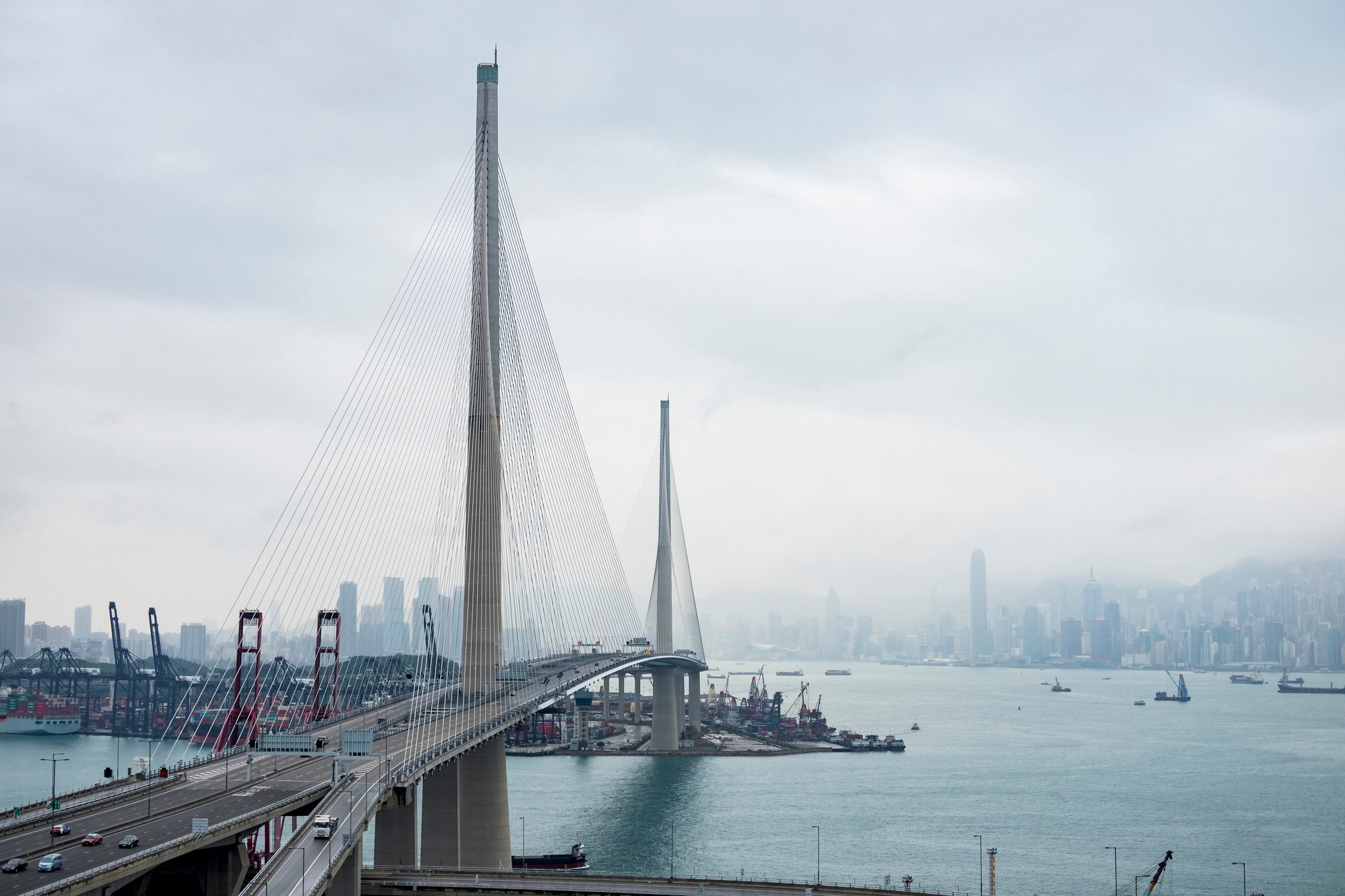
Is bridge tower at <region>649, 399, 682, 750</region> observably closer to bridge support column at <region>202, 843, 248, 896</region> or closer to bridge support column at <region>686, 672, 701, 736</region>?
bridge support column at <region>686, 672, 701, 736</region>

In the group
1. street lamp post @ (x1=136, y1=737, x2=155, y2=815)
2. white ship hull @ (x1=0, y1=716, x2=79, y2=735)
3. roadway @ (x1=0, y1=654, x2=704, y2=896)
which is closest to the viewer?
roadway @ (x1=0, y1=654, x2=704, y2=896)

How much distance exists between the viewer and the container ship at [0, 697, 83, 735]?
265 ft

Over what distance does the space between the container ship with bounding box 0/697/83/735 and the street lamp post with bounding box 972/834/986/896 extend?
6609 cm

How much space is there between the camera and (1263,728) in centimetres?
8969

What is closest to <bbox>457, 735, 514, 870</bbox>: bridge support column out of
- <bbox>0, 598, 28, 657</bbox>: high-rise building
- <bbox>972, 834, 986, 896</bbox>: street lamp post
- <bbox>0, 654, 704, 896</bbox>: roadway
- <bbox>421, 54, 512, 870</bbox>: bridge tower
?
<bbox>421, 54, 512, 870</bbox>: bridge tower

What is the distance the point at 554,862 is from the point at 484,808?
6.42 m

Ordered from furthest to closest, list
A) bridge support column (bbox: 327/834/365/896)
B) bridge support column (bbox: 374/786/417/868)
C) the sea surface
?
the sea surface < bridge support column (bbox: 374/786/417/868) < bridge support column (bbox: 327/834/365/896)

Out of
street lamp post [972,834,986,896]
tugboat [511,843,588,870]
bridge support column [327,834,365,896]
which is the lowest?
street lamp post [972,834,986,896]

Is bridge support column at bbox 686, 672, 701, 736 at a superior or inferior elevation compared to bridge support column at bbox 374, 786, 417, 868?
inferior

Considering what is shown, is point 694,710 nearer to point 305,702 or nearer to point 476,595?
point 305,702

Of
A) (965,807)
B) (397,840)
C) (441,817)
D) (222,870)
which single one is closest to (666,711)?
(965,807)

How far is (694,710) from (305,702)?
23.5 meters

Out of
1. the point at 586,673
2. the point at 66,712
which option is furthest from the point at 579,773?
the point at 66,712

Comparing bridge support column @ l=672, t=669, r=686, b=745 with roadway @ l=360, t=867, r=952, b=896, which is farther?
bridge support column @ l=672, t=669, r=686, b=745
